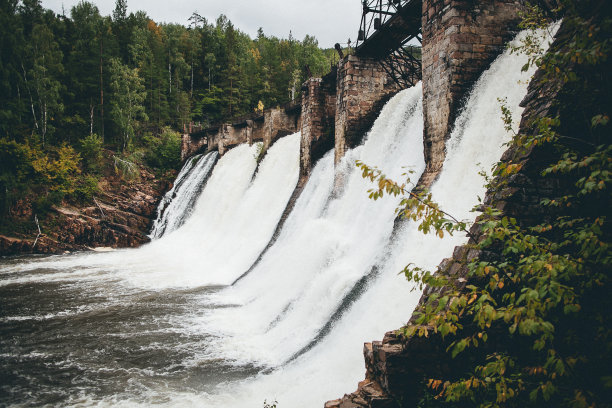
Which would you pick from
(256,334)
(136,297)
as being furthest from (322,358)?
(136,297)

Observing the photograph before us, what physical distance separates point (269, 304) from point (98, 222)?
16.6m

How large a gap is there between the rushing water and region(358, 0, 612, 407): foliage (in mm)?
1205

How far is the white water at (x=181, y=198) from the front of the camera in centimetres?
2292

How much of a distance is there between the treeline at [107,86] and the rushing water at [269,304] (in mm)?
12598

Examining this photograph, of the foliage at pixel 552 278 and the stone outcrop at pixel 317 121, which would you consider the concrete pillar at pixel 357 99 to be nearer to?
the stone outcrop at pixel 317 121

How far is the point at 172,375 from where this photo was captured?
6680mm

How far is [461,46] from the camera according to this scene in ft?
25.8

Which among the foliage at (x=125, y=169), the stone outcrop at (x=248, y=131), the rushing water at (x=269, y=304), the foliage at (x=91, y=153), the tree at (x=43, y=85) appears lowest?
the rushing water at (x=269, y=304)

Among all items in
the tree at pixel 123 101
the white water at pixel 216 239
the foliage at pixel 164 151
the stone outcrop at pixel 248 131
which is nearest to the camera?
the white water at pixel 216 239

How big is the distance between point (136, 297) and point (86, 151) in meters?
19.4

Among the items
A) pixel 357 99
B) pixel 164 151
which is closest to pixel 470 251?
pixel 357 99

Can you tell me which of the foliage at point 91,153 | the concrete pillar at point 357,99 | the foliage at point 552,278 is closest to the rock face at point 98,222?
the foliage at point 91,153

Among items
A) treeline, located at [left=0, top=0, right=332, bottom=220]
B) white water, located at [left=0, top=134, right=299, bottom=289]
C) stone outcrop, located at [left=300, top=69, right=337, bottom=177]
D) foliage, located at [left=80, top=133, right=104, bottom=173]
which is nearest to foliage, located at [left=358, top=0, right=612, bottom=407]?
white water, located at [left=0, top=134, right=299, bottom=289]

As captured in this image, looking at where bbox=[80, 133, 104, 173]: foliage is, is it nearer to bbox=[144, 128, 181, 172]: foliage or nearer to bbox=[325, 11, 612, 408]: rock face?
bbox=[144, 128, 181, 172]: foliage
